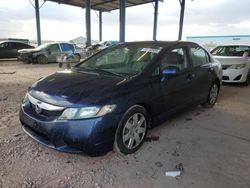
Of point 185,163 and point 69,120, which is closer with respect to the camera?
point 69,120

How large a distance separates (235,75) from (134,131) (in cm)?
514

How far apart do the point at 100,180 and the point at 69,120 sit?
693mm

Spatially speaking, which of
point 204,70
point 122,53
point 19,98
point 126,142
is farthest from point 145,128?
point 19,98

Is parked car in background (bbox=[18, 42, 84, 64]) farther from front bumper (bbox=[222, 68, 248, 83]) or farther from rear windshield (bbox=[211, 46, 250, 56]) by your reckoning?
front bumper (bbox=[222, 68, 248, 83])

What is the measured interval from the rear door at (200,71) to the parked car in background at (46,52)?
9492 millimetres

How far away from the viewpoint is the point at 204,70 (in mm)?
4105

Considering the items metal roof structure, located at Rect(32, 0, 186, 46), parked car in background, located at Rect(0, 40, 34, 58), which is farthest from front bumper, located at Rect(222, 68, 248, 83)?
parked car in background, located at Rect(0, 40, 34, 58)

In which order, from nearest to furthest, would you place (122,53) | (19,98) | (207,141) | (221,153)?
(221,153) → (207,141) → (122,53) → (19,98)

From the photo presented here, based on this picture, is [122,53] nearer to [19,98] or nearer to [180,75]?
[180,75]

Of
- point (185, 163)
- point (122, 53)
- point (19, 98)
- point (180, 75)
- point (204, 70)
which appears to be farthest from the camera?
point (19, 98)

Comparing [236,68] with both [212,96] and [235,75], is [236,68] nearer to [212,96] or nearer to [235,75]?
[235,75]

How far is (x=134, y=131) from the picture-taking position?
9.12 ft

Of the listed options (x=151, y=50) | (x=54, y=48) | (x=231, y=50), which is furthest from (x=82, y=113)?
(x=54, y=48)

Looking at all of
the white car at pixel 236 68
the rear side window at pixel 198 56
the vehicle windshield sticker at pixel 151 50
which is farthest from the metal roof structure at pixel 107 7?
the vehicle windshield sticker at pixel 151 50
